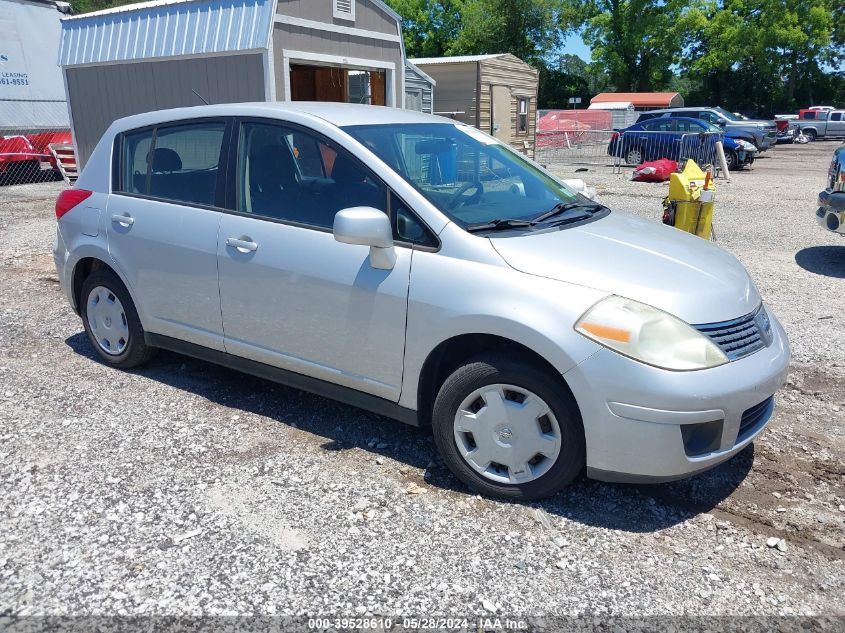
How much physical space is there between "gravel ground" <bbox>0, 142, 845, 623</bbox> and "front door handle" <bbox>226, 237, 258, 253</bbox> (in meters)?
1.03

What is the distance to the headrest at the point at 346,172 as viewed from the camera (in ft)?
11.6

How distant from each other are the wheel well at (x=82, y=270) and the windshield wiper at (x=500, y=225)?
8.73 ft

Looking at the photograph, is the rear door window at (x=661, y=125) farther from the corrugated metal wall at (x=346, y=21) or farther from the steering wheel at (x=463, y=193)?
the steering wheel at (x=463, y=193)

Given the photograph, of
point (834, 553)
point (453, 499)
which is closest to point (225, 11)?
point (453, 499)

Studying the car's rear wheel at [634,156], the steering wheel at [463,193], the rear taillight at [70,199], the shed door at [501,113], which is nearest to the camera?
the steering wheel at [463,193]

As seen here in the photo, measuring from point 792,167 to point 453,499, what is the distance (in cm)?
2284

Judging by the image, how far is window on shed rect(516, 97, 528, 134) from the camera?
80.0 feet

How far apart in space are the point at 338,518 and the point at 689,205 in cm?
517

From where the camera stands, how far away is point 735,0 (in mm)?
48875

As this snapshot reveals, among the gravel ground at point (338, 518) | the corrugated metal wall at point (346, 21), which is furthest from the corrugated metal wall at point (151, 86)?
the gravel ground at point (338, 518)

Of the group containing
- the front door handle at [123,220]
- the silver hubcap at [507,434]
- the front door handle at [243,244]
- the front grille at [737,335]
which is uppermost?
the front door handle at [123,220]

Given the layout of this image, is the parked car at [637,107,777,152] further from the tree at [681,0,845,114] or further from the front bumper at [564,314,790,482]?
the tree at [681,0,845,114]

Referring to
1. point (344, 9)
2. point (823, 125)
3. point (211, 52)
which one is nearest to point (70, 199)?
point (211, 52)

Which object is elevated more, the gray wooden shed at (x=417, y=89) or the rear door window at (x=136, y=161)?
the gray wooden shed at (x=417, y=89)
